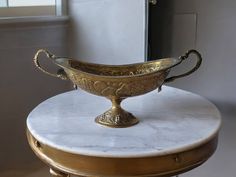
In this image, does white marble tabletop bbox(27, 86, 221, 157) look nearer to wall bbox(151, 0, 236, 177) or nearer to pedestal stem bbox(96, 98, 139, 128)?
pedestal stem bbox(96, 98, 139, 128)

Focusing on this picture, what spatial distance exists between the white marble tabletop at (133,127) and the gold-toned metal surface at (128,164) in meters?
0.01

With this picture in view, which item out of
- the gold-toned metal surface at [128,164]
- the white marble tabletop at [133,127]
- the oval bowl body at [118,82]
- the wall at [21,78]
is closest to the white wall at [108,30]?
the wall at [21,78]

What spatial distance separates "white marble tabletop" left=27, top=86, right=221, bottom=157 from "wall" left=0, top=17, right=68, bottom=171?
46 cm

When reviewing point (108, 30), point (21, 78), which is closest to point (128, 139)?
point (108, 30)

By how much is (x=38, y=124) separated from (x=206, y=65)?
72 cm

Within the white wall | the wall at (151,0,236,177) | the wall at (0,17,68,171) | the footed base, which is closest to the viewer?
the footed base

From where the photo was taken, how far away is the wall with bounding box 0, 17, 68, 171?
1.65 meters

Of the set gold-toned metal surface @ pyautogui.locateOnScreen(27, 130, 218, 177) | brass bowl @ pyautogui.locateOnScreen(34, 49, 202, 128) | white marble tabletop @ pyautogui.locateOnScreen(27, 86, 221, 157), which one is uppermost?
brass bowl @ pyautogui.locateOnScreen(34, 49, 202, 128)

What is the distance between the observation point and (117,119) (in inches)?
41.9

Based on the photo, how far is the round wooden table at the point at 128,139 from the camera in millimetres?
908

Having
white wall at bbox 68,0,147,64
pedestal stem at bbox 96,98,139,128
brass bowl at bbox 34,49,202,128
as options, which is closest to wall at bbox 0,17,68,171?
white wall at bbox 68,0,147,64

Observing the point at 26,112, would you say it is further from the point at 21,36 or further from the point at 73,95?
the point at 73,95

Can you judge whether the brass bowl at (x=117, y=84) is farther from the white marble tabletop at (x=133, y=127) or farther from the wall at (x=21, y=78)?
the wall at (x=21, y=78)

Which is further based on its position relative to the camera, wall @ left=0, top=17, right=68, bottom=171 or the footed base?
wall @ left=0, top=17, right=68, bottom=171
